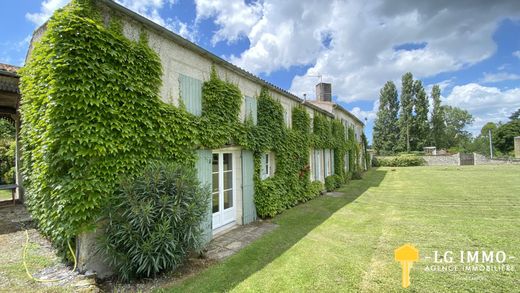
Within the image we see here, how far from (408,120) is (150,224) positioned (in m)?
48.9

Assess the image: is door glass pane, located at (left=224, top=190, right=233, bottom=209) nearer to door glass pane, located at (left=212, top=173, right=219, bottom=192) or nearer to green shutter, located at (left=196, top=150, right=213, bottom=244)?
door glass pane, located at (left=212, top=173, right=219, bottom=192)

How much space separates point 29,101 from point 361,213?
9.83 meters

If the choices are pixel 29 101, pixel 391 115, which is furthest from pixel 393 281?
pixel 391 115

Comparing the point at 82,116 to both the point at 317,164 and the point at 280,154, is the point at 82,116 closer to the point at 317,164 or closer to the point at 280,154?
the point at 280,154

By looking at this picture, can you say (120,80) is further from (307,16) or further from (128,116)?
(307,16)

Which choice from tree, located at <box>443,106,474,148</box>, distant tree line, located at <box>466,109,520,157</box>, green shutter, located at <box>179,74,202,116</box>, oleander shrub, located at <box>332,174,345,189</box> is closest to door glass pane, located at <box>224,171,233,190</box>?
green shutter, located at <box>179,74,202,116</box>

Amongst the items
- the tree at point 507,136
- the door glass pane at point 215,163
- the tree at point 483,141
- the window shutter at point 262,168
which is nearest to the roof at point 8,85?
the door glass pane at point 215,163

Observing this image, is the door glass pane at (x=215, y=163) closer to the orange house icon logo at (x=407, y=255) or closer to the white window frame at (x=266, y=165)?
the white window frame at (x=266, y=165)

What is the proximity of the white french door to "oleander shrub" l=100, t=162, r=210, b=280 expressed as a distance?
2.10 meters

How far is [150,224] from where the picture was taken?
145 inches

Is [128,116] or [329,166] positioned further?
[329,166]

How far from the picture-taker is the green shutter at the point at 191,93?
5430 millimetres

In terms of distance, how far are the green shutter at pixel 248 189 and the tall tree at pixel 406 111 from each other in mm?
43720

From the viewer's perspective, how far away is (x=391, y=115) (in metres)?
44.8
